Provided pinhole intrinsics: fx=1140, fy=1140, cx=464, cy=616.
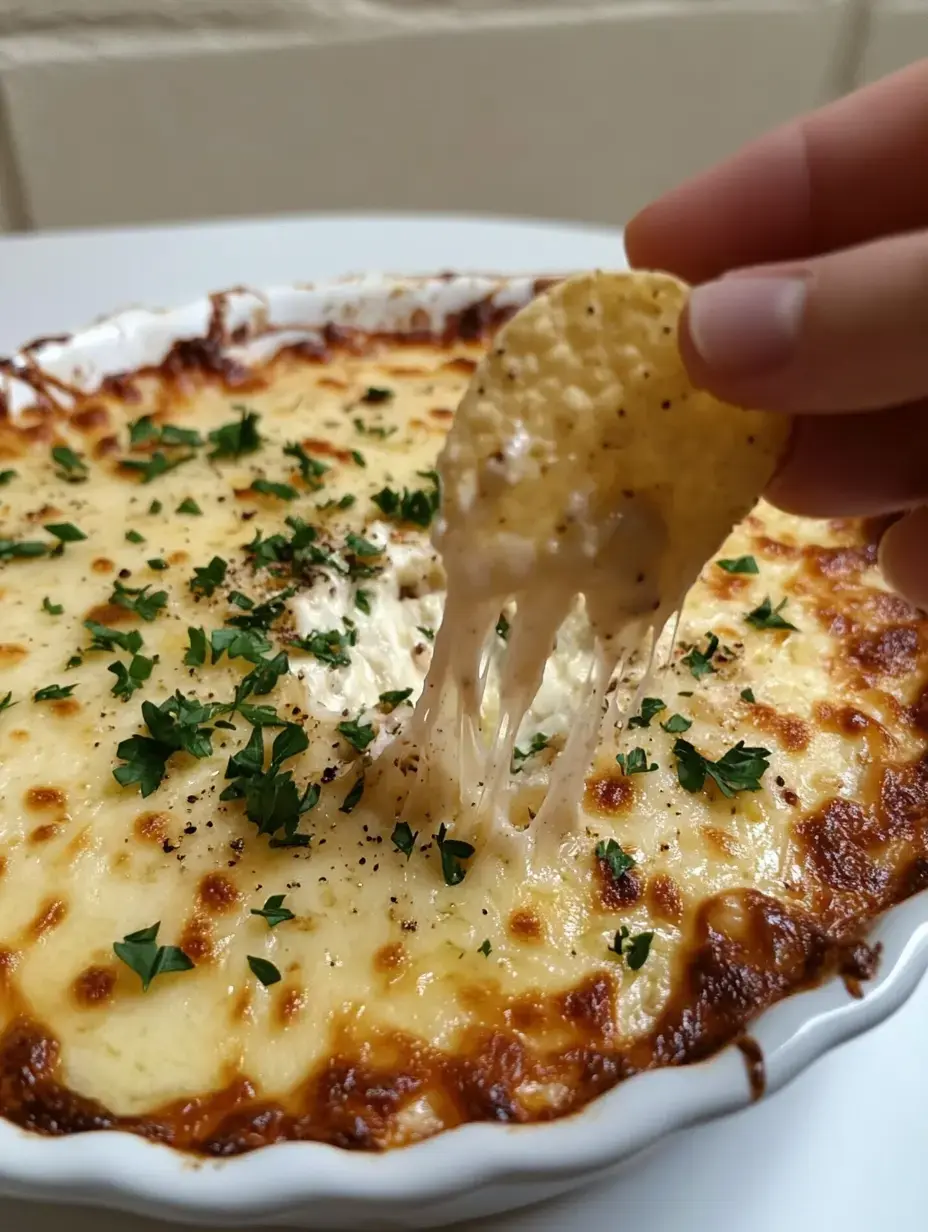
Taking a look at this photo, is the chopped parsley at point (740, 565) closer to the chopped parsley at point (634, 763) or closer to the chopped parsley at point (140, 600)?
the chopped parsley at point (634, 763)

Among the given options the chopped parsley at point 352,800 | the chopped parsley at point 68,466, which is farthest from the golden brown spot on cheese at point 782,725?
the chopped parsley at point 68,466

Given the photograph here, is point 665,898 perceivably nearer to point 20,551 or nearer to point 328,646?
point 328,646

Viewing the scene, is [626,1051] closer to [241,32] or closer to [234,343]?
[234,343]

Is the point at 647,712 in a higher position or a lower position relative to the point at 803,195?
lower

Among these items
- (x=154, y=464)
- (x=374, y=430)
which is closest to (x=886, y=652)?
(x=374, y=430)

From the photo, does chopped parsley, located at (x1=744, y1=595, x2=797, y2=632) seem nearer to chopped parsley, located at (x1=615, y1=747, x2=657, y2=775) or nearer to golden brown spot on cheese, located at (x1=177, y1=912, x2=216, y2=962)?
chopped parsley, located at (x1=615, y1=747, x2=657, y2=775)

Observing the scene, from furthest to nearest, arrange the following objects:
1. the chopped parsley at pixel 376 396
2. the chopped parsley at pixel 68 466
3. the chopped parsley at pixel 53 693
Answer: the chopped parsley at pixel 376 396 < the chopped parsley at pixel 68 466 < the chopped parsley at pixel 53 693
